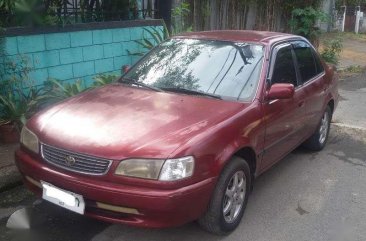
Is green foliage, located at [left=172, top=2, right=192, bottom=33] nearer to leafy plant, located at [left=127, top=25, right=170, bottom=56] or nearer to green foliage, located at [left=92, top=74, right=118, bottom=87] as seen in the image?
leafy plant, located at [left=127, top=25, right=170, bottom=56]

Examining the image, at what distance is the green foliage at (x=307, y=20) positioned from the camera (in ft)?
36.3

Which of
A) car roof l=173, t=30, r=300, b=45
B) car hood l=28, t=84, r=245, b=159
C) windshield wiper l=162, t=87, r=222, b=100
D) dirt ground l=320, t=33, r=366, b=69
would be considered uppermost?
car roof l=173, t=30, r=300, b=45

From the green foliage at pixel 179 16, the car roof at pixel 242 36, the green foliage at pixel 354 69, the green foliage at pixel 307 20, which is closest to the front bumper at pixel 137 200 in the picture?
the car roof at pixel 242 36

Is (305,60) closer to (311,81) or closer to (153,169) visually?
(311,81)

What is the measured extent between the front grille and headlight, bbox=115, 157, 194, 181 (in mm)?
124

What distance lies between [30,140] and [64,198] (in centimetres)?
61

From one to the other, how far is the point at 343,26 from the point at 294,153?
56.3ft

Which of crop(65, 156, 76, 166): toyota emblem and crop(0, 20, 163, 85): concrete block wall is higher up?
crop(0, 20, 163, 85): concrete block wall

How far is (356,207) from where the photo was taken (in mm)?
4324

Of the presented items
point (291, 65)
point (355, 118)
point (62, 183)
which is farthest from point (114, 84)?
point (355, 118)

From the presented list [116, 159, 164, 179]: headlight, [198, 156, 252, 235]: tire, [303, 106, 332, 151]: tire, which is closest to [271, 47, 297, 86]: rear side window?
[198, 156, 252, 235]: tire

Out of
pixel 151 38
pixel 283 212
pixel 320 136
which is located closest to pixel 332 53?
pixel 151 38

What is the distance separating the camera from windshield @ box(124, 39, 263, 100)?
4074 mm

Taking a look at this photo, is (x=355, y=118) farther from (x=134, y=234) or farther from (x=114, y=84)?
(x=134, y=234)
